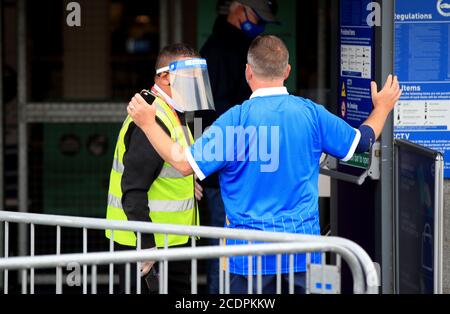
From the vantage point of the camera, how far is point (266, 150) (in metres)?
5.17

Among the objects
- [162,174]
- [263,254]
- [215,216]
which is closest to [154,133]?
[162,174]

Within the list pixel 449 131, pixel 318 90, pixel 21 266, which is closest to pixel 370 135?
pixel 449 131

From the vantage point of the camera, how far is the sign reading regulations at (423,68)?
6.63 meters

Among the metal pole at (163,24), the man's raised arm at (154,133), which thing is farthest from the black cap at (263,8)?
the man's raised arm at (154,133)

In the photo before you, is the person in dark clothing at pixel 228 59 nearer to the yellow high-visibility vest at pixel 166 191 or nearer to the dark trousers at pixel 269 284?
the yellow high-visibility vest at pixel 166 191

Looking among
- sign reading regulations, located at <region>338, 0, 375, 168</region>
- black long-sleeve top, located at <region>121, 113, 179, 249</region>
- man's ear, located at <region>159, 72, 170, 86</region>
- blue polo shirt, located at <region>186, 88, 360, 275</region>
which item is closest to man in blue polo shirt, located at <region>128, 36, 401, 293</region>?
blue polo shirt, located at <region>186, 88, 360, 275</region>

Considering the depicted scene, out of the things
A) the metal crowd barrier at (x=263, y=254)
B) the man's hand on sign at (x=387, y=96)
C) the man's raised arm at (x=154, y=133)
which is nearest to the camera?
the metal crowd barrier at (x=263, y=254)

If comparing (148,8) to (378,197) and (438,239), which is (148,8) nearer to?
(378,197)

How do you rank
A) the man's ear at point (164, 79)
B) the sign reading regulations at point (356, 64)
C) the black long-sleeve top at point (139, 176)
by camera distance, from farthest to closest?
the sign reading regulations at point (356, 64) < the man's ear at point (164, 79) < the black long-sleeve top at point (139, 176)

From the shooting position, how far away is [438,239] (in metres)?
5.55

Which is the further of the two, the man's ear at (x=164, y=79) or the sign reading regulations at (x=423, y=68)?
the sign reading regulations at (x=423, y=68)

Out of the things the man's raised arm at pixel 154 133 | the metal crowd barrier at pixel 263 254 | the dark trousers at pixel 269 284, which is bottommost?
the dark trousers at pixel 269 284

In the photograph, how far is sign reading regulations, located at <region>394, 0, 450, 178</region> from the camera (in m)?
6.63

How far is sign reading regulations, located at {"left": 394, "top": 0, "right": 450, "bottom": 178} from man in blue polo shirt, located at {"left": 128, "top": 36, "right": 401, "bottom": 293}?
1.44m
